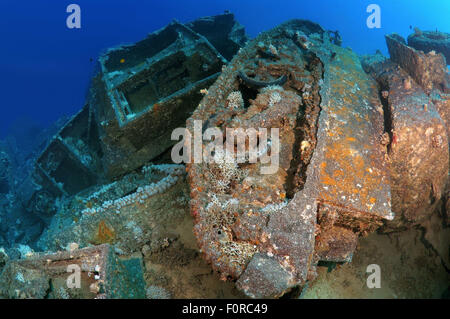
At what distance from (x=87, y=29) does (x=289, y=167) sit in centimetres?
7611

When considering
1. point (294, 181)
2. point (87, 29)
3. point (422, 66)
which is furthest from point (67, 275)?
point (87, 29)

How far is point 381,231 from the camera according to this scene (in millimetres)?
5734

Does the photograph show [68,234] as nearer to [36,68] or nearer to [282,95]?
[282,95]

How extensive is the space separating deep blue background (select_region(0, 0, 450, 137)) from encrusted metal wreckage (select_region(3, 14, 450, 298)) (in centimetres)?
3336

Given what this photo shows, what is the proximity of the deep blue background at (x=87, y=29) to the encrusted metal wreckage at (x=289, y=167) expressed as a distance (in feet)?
109

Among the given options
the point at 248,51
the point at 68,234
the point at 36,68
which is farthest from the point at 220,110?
the point at 36,68

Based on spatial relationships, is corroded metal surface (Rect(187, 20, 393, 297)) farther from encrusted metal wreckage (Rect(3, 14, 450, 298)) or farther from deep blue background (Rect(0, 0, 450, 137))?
deep blue background (Rect(0, 0, 450, 137))

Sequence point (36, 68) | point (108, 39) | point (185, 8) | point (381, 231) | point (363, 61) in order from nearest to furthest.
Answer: point (381, 231) → point (363, 61) → point (36, 68) → point (108, 39) → point (185, 8)

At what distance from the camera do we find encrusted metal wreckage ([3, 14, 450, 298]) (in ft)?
11.0

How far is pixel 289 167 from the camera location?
173 inches

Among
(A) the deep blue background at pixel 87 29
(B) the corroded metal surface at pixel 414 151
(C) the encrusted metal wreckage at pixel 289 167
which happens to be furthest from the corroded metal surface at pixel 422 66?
(A) the deep blue background at pixel 87 29

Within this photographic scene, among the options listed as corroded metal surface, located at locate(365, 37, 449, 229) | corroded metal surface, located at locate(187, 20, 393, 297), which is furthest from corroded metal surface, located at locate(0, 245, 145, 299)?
corroded metal surface, located at locate(365, 37, 449, 229)

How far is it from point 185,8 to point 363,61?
271 ft

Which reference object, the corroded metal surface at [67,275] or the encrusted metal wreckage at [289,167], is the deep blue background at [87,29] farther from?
the corroded metal surface at [67,275]
